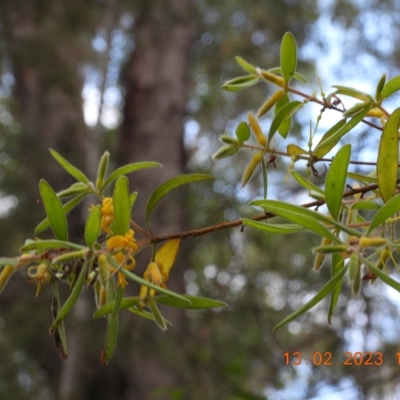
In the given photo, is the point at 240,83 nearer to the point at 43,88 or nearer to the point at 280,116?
Answer: the point at 280,116

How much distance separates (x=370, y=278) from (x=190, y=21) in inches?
90.4

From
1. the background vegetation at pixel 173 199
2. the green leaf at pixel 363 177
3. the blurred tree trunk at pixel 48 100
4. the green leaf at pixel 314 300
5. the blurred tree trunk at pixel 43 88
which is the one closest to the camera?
the green leaf at pixel 314 300

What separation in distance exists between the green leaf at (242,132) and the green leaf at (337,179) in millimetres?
94

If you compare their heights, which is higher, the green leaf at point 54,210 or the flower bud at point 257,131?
the flower bud at point 257,131

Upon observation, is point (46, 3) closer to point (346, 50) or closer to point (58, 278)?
point (346, 50)

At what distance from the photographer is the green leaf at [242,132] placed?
15.9 inches

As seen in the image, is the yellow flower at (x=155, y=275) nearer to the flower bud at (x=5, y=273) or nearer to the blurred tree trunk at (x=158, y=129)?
the flower bud at (x=5, y=273)

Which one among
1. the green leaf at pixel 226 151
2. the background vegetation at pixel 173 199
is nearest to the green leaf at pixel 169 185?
the green leaf at pixel 226 151

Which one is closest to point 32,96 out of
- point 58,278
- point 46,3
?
point 46,3

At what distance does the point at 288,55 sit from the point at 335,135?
0.07 meters

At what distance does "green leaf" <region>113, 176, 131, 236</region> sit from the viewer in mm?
359

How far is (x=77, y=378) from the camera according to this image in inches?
64.9

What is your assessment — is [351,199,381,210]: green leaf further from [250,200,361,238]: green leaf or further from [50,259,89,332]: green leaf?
[50,259,89,332]: green leaf

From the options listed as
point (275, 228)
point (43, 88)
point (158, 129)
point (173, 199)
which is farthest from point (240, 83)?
point (43, 88)
